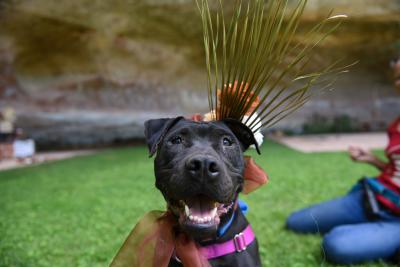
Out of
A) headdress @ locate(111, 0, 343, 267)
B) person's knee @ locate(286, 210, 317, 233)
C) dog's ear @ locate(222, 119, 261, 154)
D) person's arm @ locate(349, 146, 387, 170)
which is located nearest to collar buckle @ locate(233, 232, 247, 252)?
headdress @ locate(111, 0, 343, 267)

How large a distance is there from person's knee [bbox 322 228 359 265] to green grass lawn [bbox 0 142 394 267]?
2.4 inches

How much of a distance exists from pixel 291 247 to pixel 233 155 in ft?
5.03

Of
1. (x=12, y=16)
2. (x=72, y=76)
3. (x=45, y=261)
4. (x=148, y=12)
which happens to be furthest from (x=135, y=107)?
(x=45, y=261)

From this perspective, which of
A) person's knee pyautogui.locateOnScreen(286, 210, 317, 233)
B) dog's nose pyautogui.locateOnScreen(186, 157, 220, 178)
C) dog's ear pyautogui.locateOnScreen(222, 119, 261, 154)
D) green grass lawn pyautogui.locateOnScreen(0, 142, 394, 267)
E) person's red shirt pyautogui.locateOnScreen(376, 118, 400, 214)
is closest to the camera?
dog's nose pyautogui.locateOnScreen(186, 157, 220, 178)

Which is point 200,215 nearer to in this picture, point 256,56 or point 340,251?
point 256,56

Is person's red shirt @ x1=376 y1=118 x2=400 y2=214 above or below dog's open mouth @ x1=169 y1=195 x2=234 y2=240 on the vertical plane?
below

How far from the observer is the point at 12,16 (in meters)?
8.54

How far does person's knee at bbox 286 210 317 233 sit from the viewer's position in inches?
119

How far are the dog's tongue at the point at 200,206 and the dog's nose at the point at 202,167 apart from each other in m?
0.10

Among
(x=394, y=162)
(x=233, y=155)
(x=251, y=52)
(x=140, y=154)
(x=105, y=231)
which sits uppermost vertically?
(x=251, y=52)

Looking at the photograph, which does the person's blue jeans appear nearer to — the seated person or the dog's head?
the seated person

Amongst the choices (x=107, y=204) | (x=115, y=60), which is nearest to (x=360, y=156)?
(x=107, y=204)

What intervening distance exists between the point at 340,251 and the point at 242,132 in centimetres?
121

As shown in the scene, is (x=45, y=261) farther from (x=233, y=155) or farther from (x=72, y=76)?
(x=72, y=76)
